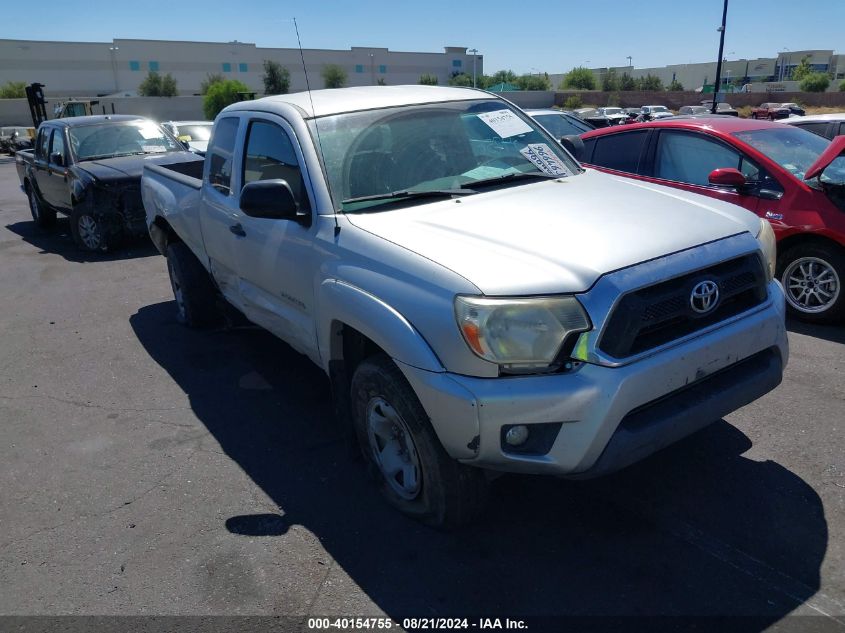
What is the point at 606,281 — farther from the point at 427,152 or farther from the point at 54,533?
the point at 54,533

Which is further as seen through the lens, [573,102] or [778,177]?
[573,102]

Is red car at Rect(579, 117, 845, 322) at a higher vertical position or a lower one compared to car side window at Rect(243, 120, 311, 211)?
lower

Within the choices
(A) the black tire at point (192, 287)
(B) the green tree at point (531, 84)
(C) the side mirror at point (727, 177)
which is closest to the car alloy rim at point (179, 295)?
(A) the black tire at point (192, 287)

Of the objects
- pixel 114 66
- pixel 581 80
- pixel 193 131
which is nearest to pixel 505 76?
pixel 581 80

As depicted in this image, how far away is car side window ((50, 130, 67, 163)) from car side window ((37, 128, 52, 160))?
245 mm

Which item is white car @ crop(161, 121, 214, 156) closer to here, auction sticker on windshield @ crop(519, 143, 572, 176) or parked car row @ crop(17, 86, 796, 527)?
parked car row @ crop(17, 86, 796, 527)

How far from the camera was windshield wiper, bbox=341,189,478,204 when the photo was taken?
11.9ft

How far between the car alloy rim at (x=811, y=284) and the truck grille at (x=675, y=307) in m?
2.90

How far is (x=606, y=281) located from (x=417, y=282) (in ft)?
2.50

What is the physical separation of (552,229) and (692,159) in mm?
4020

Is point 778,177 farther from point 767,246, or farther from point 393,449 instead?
point 393,449

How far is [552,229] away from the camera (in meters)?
3.12

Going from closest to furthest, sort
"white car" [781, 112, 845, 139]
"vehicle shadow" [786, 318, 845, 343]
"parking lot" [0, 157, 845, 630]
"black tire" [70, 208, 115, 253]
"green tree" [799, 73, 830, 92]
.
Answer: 1. "parking lot" [0, 157, 845, 630]
2. "vehicle shadow" [786, 318, 845, 343]
3. "white car" [781, 112, 845, 139]
4. "black tire" [70, 208, 115, 253]
5. "green tree" [799, 73, 830, 92]

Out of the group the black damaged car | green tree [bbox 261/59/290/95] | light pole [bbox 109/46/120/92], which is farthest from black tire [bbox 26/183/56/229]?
light pole [bbox 109/46/120/92]
